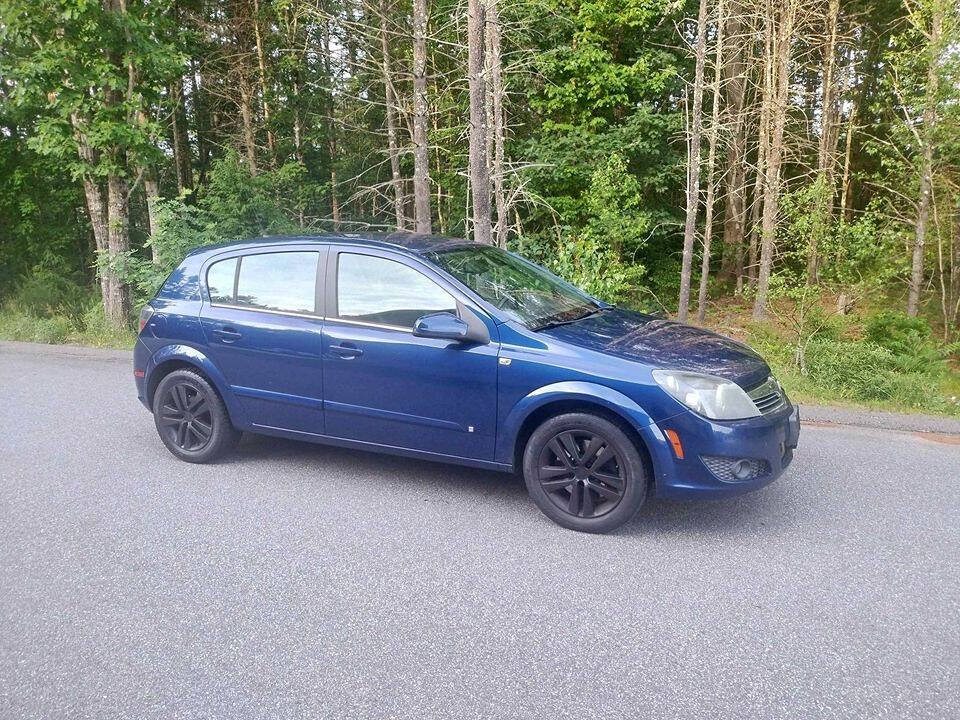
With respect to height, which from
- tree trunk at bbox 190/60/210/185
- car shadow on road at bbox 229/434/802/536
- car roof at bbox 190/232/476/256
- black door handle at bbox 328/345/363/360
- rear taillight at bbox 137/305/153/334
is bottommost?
car shadow on road at bbox 229/434/802/536

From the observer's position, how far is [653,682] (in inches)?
117

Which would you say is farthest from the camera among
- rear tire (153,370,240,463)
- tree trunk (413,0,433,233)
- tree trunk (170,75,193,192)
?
tree trunk (170,75,193,192)

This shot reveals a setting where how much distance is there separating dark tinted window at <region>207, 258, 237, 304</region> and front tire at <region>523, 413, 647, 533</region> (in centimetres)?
268

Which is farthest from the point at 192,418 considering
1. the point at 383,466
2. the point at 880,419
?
the point at 880,419

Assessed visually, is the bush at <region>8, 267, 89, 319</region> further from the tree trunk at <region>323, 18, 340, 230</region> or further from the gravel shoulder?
the gravel shoulder

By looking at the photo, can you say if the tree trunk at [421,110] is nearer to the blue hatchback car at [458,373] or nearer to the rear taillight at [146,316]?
the blue hatchback car at [458,373]

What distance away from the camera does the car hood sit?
4.40 meters

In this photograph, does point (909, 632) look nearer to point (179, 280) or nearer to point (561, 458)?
point (561, 458)

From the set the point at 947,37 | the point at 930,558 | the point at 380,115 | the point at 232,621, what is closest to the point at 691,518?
the point at 930,558

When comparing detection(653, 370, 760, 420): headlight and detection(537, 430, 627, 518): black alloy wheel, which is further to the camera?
detection(537, 430, 627, 518): black alloy wheel

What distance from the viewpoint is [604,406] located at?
14.2ft

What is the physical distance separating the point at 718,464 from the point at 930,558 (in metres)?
1.22

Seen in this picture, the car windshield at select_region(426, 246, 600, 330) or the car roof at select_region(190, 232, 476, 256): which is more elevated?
the car roof at select_region(190, 232, 476, 256)

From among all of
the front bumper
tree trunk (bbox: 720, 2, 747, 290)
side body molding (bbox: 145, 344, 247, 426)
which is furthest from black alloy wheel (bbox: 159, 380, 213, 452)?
tree trunk (bbox: 720, 2, 747, 290)
